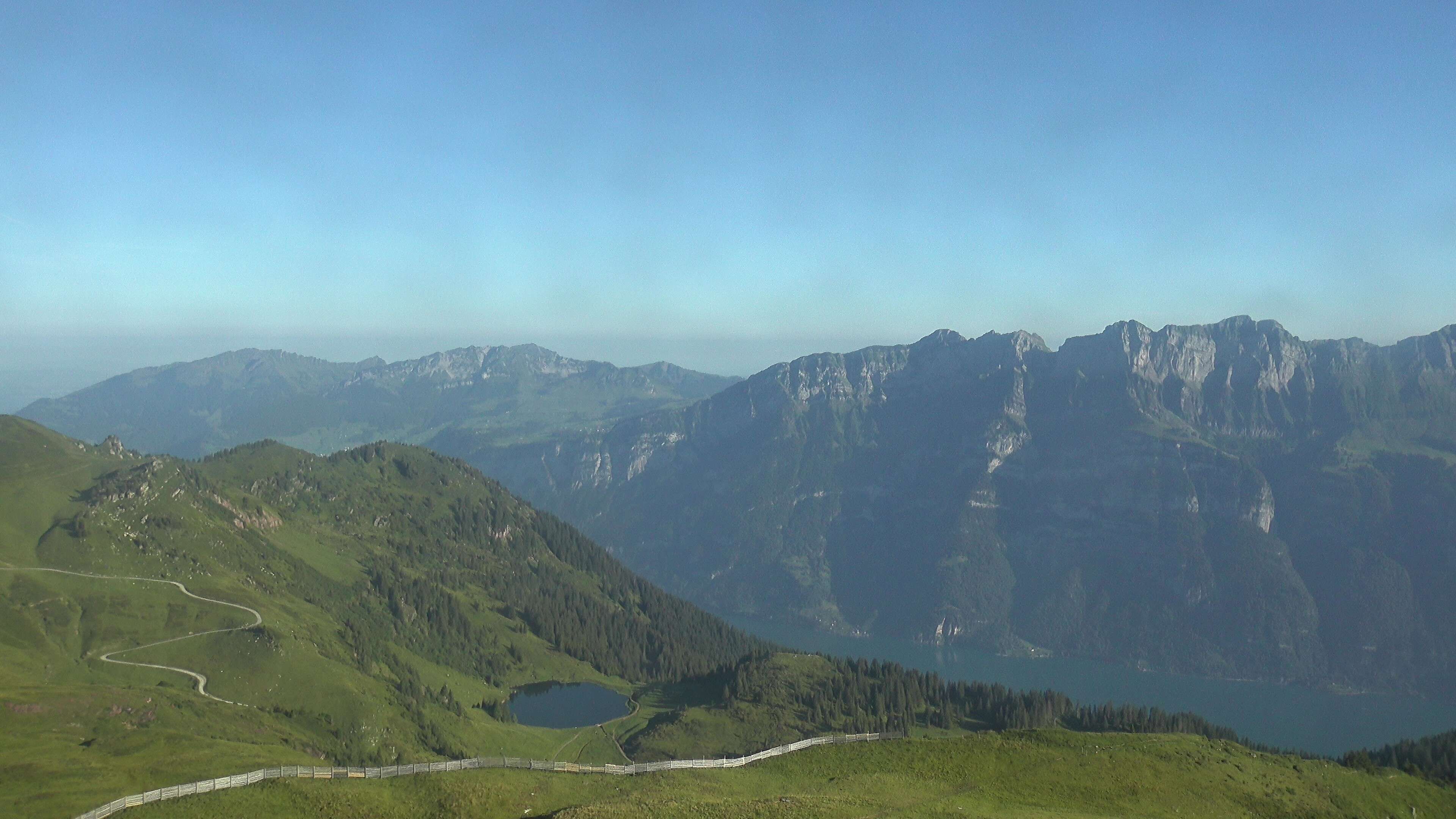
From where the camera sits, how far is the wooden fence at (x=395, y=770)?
9188 centimetres

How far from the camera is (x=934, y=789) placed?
10581 cm

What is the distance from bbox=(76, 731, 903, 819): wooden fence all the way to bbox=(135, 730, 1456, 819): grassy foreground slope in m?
A: 2.27

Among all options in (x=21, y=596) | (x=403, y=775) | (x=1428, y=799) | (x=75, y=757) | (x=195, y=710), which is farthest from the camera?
(x=21, y=596)

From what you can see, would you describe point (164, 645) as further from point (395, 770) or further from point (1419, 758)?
point (1419, 758)

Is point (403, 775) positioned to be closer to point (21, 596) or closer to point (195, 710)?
point (195, 710)

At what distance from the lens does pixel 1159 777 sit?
114m

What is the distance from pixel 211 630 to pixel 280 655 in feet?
53.1

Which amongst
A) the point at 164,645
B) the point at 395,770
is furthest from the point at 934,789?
the point at 164,645

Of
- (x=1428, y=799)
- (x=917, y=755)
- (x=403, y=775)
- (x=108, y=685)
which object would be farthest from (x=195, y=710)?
(x=1428, y=799)

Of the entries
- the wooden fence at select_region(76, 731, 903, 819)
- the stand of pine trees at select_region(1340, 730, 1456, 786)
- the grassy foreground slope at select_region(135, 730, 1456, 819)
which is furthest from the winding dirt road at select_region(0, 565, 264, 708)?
the stand of pine trees at select_region(1340, 730, 1456, 786)

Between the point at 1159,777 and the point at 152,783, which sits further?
the point at 1159,777

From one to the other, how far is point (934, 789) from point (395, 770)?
6046cm

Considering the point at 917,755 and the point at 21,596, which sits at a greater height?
the point at 21,596

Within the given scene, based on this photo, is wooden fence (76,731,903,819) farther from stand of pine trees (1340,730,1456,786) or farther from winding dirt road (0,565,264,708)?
stand of pine trees (1340,730,1456,786)
